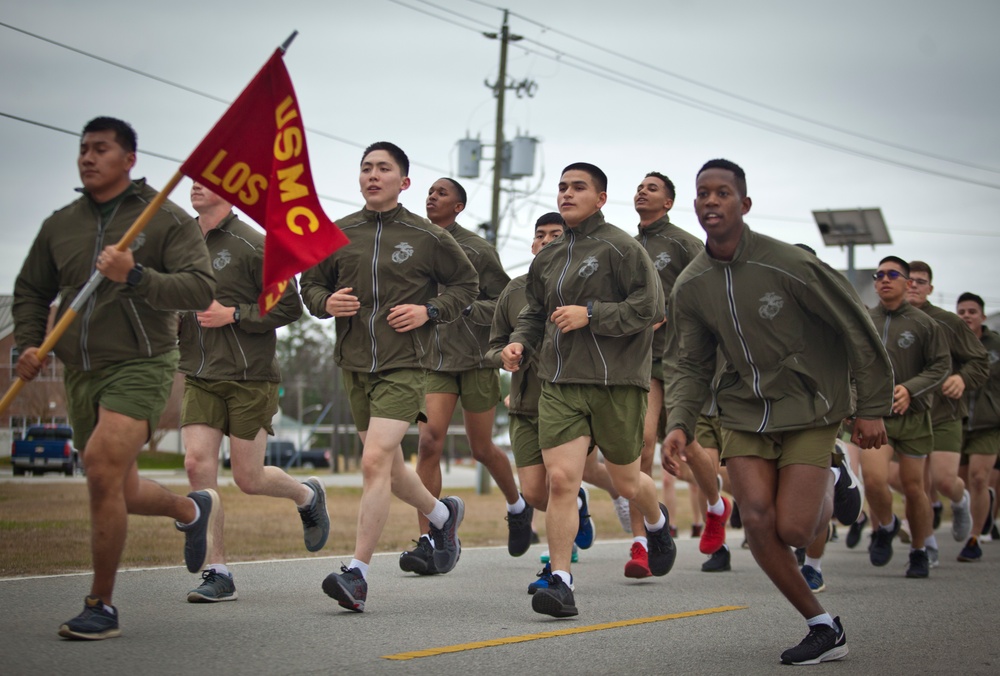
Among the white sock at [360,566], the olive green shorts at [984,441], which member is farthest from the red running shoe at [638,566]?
the olive green shorts at [984,441]

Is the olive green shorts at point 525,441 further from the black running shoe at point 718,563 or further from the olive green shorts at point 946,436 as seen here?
the olive green shorts at point 946,436

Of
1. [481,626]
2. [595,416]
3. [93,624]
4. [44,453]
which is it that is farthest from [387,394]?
[44,453]

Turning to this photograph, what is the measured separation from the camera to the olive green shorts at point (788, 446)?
6.09 meters

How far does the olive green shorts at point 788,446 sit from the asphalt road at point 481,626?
979 millimetres

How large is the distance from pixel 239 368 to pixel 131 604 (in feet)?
5.29

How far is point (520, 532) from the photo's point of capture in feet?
32.0

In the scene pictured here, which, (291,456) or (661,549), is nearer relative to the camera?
(661,549)

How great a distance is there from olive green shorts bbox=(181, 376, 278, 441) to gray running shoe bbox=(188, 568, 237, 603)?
3.04 feet

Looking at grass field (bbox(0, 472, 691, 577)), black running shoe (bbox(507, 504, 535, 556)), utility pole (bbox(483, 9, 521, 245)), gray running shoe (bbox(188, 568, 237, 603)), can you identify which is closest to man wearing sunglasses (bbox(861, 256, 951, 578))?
black running shoe (bbox(507, 504, 535, 556))

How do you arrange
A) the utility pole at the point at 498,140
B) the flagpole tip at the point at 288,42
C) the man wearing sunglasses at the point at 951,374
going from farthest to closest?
the utility pole at the point at 498,140 → the man wearing sunglasses at the point at 951,374 → the flagpole tip at the point at 288,42

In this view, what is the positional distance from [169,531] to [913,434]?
7634mm

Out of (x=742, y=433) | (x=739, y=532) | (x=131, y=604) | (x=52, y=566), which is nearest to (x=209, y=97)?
(x=739, y=532)

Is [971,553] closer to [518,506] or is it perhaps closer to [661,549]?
[661,549]

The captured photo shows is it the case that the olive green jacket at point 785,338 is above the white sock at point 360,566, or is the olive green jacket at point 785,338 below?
above
